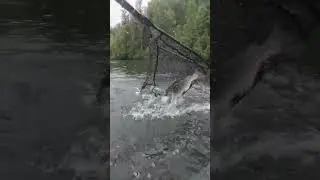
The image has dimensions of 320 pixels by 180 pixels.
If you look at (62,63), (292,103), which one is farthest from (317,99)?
(62,63)

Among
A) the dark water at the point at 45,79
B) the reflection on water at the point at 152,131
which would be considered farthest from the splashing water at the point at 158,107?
the dark water at the point at 45,79

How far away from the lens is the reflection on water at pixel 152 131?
1.15 m

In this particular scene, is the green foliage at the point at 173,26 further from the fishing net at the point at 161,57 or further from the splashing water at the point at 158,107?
the splashing water at the point at 158,107

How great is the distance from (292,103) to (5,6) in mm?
804

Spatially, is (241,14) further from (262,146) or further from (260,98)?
(262,146)

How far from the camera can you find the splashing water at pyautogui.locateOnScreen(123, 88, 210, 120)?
3.85ft

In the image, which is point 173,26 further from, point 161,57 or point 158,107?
point 158,107

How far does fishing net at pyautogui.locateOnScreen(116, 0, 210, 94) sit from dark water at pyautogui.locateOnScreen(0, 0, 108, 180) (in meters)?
0.13

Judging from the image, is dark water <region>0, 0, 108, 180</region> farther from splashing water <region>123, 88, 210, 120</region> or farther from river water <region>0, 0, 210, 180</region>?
splashing water <region>123, 88, 210, 120</region>

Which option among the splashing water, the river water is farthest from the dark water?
the splashing water

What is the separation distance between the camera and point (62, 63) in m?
1.09

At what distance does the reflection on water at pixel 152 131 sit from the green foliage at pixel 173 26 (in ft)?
0.15

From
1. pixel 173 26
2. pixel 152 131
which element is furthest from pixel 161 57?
pixel 152 131

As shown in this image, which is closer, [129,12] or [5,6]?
[5,6]
